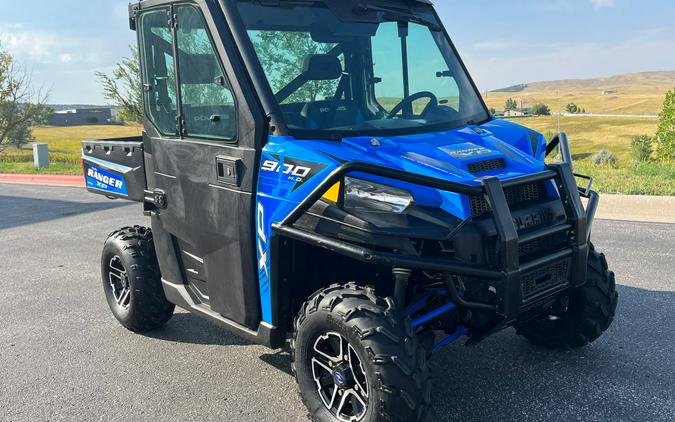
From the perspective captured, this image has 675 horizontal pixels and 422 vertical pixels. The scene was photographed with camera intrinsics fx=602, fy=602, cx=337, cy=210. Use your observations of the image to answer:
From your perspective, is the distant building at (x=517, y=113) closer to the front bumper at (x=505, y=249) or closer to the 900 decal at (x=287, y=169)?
the front bumper at (x=505, y=249)

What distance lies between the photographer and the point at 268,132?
3.16m

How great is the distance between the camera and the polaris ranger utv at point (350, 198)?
276 centimetres

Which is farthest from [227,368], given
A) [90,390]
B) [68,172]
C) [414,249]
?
[68,172]

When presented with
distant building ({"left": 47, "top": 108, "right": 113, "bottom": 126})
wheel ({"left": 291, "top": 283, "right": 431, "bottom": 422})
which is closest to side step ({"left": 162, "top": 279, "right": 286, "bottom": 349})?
wheel ({"left": 291, "top": 283, "right": 431, "bottom": 422})

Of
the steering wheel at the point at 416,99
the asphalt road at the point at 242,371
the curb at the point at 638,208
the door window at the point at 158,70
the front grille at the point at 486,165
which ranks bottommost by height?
the asphalt road at the point at 242,371

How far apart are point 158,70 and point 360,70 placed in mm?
1303

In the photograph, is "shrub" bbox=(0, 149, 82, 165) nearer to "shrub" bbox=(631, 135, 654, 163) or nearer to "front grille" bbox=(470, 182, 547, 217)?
"front grille" bbox=(470, 182, 547, 217)

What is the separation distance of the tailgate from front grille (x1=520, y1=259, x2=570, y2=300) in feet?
8.90

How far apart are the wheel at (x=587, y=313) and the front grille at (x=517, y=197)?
845 millimetres

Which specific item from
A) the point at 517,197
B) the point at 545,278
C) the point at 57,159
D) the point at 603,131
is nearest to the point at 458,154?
the point at 517,197

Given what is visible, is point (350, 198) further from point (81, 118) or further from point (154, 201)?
point (81, 118)

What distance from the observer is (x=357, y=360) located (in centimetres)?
293

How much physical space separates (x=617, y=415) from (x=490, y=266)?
1240 millimetres

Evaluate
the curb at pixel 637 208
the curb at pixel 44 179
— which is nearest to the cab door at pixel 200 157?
the curb at pixel 637 208
